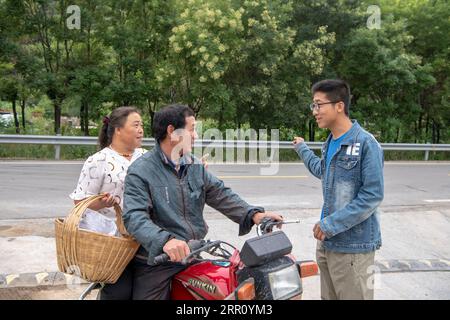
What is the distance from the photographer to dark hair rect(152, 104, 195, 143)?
8.49ft

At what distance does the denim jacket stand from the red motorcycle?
2.21 ft

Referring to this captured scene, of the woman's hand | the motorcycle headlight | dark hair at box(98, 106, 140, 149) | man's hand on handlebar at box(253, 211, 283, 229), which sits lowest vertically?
the motorcycle headlight

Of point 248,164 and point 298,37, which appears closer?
point 248,164

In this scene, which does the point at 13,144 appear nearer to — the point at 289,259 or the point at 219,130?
the point at 219,130

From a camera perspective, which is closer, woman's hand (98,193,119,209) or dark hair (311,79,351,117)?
woman's hand (98,193,119,209)

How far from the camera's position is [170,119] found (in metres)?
2.59

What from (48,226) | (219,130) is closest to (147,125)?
(219,130)

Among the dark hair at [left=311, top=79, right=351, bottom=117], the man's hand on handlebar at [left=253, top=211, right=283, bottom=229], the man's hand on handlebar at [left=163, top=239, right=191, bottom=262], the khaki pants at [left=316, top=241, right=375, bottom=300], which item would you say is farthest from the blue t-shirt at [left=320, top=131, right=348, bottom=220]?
the man's hand on handlebar at [left=163, top=239, right=191, bottom=262]

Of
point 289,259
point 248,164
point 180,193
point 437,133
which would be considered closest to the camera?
point 289,259

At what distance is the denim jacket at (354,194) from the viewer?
2.88m

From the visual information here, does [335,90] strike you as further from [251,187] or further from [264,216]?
[251,187]

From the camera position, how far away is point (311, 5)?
16.2 meters

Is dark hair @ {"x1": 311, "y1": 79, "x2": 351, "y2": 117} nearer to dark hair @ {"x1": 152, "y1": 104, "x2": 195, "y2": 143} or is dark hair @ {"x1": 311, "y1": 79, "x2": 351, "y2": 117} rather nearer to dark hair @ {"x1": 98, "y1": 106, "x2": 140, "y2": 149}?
dark hair @ {"x1": 152, "y1": 104, "x2": 195, "y2": 143}
